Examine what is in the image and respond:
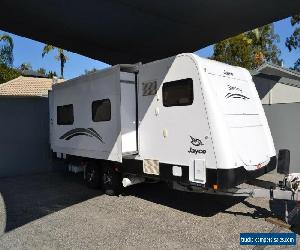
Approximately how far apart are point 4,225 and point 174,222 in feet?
11.0

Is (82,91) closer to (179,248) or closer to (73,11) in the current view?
(73,11)

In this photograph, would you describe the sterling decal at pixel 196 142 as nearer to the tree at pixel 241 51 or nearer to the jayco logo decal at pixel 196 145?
the jayco logo decal at pixel 196 145

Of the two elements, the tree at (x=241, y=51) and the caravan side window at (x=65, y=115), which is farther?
the tree at (x=241, y=51)

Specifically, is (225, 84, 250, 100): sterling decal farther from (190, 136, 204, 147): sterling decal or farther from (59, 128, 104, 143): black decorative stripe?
(59, 128, 104, 143): black decorative stripe

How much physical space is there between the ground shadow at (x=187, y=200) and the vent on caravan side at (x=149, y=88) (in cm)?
260

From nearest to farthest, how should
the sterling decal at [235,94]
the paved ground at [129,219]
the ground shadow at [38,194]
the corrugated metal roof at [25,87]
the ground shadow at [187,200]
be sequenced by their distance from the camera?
the paved ground at [129,219] → the sterling decal at [235,94] → the ground shadow at [187,200] → the ground shadow at [38,194] → the corrugated metal roof at [25,87]

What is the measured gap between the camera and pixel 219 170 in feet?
20.9

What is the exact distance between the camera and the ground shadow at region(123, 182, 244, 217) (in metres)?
7.88

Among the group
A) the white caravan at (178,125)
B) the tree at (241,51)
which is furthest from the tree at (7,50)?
the white caravan at (178,125)

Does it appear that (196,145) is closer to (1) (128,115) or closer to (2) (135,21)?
(1) (128,115)

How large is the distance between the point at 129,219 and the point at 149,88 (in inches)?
109

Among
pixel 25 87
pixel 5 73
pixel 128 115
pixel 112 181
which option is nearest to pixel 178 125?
pixel 128 115

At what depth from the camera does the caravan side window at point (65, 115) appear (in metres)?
10.8

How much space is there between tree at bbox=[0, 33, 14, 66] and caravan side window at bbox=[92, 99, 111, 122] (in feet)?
94.8
